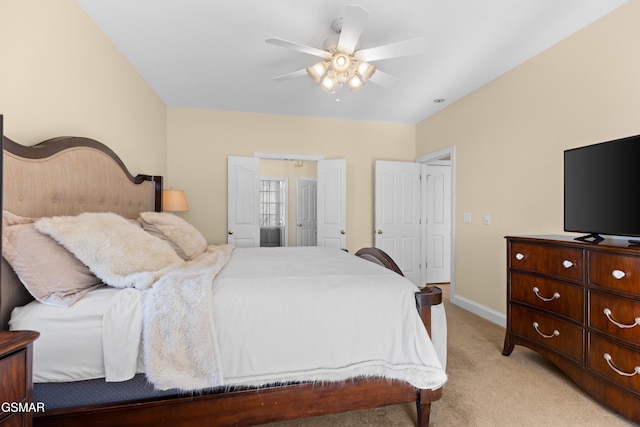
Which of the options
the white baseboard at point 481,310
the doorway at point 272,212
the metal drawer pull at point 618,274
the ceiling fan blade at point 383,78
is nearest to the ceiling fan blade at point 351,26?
the ceiling fan blade at point 383,78

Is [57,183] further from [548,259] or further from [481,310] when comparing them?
[481,310]

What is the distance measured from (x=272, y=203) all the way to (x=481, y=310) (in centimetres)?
485

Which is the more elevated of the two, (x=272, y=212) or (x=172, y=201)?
(x=172, y=201)

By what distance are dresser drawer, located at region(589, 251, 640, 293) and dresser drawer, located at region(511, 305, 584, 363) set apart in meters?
0.37

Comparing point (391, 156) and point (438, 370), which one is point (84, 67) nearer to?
point (438, 370)

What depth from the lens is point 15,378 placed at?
0.91m

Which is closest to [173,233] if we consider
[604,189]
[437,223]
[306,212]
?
[604,189]

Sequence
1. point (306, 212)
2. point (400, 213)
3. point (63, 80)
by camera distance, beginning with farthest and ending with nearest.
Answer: point (306, 212)
point (400, 213)
point (63, 80)

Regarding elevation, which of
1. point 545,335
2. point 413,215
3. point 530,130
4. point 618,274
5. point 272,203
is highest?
point 530,130

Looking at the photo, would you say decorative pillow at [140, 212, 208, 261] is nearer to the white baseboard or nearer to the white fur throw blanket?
the white fur throw blanket

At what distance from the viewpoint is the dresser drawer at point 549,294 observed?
185 centimetres

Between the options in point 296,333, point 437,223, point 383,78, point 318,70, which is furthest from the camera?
point 437,223

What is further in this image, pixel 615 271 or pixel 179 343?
pixel 615 271

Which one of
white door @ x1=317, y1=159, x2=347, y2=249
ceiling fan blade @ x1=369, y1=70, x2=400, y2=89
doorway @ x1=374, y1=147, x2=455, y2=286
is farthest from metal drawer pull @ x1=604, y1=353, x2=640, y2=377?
white door @ x1=317, y1=159, x2=347, y2=249
